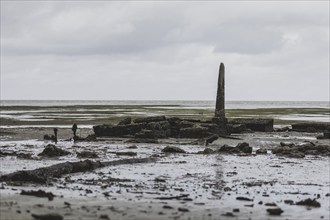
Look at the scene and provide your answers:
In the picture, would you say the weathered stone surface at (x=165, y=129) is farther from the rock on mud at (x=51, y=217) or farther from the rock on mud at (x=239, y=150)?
the rock on mud at (x=51, y=217)

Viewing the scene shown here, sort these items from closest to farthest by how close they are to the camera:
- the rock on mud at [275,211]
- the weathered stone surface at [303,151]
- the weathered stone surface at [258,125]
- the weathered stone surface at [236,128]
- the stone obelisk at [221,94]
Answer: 1. the rock on mud at [275,211]
2. the weathered stone surface at [303,151]
3. the stone obelisk at [221,94]
4. the weathered stone surface at [236,128]
5. the weathered stone surface at [258,125]

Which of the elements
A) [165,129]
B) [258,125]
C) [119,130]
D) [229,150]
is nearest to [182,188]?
[229,150]

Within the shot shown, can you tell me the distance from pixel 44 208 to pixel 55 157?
12674mm

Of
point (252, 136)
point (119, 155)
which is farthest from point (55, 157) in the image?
point (252, 136)

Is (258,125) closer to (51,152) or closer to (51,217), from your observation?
(51,152)

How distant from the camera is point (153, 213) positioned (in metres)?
12.1

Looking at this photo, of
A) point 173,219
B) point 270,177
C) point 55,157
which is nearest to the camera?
point 173,219

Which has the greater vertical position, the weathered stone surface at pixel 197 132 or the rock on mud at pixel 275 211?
the weathered stone surface at pixel 197 132

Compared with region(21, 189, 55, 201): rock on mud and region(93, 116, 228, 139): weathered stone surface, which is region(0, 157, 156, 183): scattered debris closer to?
region(21, 189, 55, 201): rock on mud

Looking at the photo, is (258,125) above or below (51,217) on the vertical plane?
above

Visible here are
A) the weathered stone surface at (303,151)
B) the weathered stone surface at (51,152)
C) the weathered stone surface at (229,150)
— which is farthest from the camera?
the weathered stone surface at (229,150)

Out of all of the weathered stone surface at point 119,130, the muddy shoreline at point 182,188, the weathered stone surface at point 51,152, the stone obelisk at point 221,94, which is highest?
the stone obelisk at point 221,94

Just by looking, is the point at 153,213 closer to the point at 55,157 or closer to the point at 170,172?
the point at 170,172

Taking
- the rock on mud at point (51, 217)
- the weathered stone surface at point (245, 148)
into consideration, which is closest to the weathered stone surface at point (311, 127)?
the weathered stone surface at point (245, 148)
